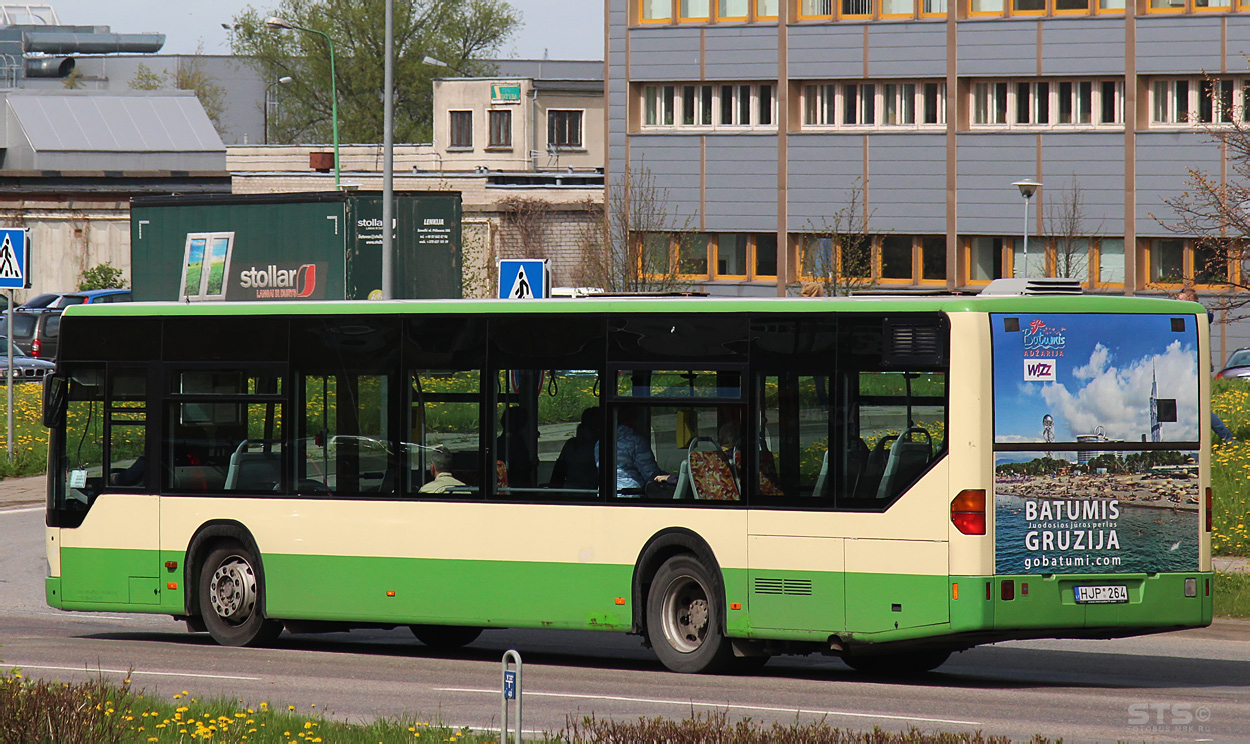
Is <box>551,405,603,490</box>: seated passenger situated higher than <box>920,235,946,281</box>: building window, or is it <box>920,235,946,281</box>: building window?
<box>920,235,946,281</box>: building window

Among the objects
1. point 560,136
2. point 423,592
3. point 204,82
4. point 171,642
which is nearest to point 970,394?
point 423,592

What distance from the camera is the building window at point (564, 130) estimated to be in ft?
252

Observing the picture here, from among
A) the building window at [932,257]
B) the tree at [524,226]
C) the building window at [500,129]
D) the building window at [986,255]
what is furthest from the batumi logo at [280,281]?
the building window at [500,129]

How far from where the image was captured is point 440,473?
1314 cm

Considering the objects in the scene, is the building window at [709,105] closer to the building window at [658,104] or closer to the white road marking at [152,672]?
the building window at [658,104]

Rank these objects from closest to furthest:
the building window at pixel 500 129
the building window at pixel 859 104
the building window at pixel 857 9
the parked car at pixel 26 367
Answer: the parked car at pixel 26 367 → the building window at pixel 857 9 → the building window at pixel 859 104 → the building window at pixel 500 129

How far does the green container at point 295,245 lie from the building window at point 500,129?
41.5 metres

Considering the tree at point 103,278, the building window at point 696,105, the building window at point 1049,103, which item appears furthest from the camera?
the tree at point 103,278

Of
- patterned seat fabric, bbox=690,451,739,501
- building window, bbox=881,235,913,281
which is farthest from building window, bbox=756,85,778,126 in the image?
patterned seat fabric, bbox=690,451,739,501

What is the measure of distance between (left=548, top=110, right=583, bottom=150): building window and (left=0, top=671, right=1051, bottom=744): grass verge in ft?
224

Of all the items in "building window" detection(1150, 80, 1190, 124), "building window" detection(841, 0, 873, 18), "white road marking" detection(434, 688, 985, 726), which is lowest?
"white road marking" detection(434, 688, 985, 726)

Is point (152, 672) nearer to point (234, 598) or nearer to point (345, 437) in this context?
point (234, 598)

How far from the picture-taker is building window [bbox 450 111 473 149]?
7781cm

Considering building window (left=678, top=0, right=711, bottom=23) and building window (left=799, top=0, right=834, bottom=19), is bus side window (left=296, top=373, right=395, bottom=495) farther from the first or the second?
building window (left=678, top=0, right=711, bottom=23)
